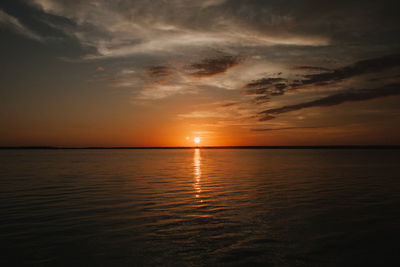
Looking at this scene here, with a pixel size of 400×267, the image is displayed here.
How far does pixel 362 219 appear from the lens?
1434 centimetres

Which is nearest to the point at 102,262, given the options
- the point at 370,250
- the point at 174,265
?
the point at 174,265

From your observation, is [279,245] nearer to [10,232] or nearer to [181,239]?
[181,239]

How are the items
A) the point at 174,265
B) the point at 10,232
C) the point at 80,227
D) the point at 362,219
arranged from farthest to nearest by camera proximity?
1. the point at 362,219
2. the point at 80,227
3. the point at 10,232
4. the point at 174,265

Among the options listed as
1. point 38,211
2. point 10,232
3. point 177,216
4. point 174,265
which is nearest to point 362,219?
point 177,216

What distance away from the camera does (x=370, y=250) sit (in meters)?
10.0

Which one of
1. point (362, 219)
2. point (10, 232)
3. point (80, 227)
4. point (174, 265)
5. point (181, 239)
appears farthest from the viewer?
point (362, 219)

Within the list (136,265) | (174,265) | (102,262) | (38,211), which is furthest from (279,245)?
(38,211)

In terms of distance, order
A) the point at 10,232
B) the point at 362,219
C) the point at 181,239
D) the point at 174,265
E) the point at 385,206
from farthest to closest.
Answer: the point at 385,206 → the point at 362,219 → the point at 10,232 → the point at 181,239 → the point at 174,265

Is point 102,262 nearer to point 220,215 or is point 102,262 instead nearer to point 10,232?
point 10,232

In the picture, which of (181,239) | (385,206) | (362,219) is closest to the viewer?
(181,239)

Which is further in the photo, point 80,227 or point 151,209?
point 151,209

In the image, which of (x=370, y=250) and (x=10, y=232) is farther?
(x=10, y=232)

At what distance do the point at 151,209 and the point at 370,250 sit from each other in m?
11.6

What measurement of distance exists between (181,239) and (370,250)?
7.33 meters
